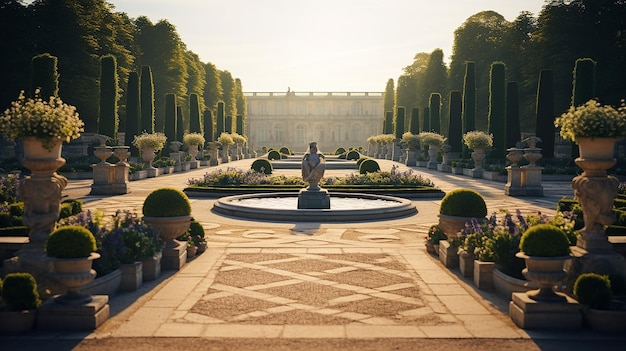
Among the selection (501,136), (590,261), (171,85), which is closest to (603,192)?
(590,261)

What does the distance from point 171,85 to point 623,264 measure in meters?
50.5

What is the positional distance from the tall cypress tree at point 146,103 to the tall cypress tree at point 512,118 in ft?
79.8

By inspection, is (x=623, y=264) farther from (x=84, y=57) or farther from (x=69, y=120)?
(x=84, y=57)

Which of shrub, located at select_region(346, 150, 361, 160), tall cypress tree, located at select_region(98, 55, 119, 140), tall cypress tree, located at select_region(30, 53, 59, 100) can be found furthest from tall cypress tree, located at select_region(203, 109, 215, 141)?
tall cypress tree, located at select_region(30, 53, 59, 100)

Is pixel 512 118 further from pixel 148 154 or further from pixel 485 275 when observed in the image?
pixel 485 275

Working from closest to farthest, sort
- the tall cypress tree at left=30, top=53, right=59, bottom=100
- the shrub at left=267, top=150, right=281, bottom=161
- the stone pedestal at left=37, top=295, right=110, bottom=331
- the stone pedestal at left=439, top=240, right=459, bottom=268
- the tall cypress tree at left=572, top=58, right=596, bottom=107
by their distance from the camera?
1. the stone pedestal at left=37, top=295, right=110, bottom=331
2. the stone pedestal at left=439, top=240, right=459, bottom=268
3. the tall cypress tree at left=30, top=53, right=59, bottom=100
4. the tall cypress tree at left=572, top=58, right=596, bottom=107
5. the shrub at left=267, top=150, right=281, bottom=161

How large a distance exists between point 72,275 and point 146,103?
117 ft

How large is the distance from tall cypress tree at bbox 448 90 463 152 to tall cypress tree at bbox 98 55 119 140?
24046 mm

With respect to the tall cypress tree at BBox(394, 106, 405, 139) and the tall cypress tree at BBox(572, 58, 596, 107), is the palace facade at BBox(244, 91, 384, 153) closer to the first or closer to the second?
the tall cypress tree at BBox(394, 106, 405, 139)

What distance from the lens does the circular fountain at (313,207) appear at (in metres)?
15.1

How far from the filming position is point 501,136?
1401 inches

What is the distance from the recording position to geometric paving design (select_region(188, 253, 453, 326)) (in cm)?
677

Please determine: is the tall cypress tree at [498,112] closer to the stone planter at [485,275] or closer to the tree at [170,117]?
the tree at [170,117]

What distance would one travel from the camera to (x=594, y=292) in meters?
6.51
